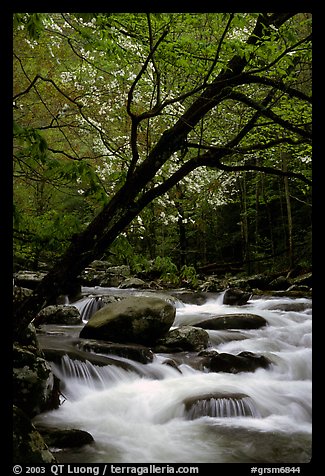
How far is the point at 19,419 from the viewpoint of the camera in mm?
2598

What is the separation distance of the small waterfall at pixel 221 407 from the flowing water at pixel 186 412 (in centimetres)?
1

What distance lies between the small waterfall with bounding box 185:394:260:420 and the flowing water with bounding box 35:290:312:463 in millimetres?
13

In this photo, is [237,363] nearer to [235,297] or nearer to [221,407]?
[221,407]

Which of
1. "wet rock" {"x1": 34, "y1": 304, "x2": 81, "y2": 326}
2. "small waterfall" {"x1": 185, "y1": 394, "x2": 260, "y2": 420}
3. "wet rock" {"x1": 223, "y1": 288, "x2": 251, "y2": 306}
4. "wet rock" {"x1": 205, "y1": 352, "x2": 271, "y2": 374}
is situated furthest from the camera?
"wet rock" {"x1": 223, "y1": 288, "x2": 251, "y2": 306}

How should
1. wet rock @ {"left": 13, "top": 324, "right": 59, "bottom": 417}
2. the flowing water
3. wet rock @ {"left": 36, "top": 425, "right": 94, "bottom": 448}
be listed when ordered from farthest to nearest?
the flowing water, wet rock @ {"left": 13, "top": 324, "right": 59, "bottom": 417}, wet rock @ {"left": 36, "top": 425, "right": 94, "bottom": 448}

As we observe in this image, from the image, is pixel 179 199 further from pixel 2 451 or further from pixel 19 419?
pixel 2 451

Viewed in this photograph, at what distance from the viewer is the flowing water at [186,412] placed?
4.24 metres

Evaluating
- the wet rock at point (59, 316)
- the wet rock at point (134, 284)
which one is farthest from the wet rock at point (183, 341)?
the wet rock at point (134, 284)

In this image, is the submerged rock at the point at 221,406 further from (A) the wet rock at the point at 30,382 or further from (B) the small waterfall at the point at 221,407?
(A) the wet rock at the point at 30,382

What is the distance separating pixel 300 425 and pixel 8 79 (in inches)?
193

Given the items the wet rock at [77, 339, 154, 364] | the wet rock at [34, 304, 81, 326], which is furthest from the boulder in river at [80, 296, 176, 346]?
the wet rock at [34, 304, 81, 326]

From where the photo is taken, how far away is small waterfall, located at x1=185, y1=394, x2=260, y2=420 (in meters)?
5.06

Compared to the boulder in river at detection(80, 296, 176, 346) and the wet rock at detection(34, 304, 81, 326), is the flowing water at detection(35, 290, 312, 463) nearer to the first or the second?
the boulder in river at detection(80, 296, 176, 346)

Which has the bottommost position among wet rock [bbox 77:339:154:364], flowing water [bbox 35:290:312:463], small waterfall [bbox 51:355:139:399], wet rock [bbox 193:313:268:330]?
flowing water [bbox 35:290:312:463]
